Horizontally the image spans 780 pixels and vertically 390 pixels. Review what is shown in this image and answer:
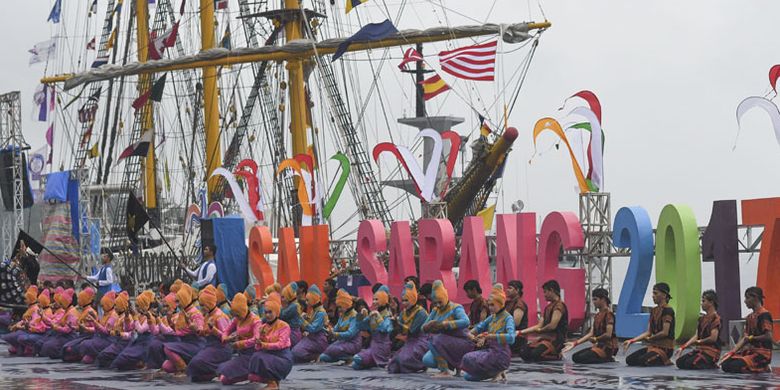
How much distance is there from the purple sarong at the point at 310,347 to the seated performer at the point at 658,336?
15.9ft

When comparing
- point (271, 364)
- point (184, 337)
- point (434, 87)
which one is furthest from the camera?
point (434, 87)

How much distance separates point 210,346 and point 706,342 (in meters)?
6.41

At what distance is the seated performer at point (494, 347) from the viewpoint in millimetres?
16797

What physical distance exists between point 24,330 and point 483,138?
46.5 ft

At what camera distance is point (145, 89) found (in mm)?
53094

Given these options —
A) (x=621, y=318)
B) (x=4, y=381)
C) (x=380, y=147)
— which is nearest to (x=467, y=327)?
(x=621, y=318)

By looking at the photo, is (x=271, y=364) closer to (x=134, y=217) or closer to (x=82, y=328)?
(x=82, y=328)

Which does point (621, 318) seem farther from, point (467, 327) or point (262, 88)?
point (262, 88)

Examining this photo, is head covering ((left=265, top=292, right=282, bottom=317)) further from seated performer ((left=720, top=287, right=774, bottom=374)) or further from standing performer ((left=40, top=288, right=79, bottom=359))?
standing performer ((left=40, top=288, right=79, bottom=359))

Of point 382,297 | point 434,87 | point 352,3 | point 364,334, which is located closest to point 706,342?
point 382,297

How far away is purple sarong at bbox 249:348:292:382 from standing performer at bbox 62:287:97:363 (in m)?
5.82

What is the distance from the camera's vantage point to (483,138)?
34.7 m

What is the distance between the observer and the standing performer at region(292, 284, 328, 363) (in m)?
21.0

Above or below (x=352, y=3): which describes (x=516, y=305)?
below
